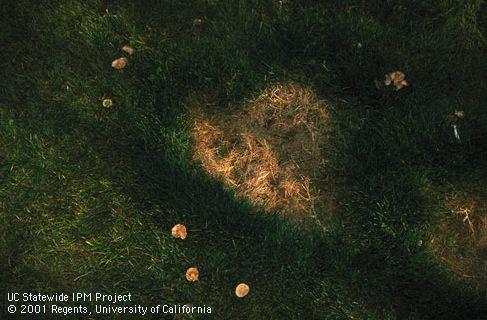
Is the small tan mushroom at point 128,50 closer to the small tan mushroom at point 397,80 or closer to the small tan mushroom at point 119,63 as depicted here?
the small tan mushroom at point 119,63

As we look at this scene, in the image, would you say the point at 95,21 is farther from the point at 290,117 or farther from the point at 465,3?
the point at 465,3

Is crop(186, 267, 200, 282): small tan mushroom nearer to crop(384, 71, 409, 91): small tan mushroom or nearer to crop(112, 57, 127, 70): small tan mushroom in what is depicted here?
crop(112, 57, 127, 70): small tan mushroom

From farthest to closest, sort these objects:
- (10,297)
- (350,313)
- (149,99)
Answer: (149,99)
(10,297)
(350,313)

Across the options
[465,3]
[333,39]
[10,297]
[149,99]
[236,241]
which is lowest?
[10,297]

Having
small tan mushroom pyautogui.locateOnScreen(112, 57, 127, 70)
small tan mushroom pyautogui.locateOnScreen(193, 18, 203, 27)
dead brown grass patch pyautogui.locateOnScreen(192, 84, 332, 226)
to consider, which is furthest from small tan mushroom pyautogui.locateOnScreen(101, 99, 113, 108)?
small tan mushroom pyautogui.locateOnScreen(193, 18, 203, 27)

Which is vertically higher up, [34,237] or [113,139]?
[113,139]

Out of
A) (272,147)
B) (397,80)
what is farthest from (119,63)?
(397,80)

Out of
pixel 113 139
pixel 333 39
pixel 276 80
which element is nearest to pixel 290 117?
pixel 276 80
